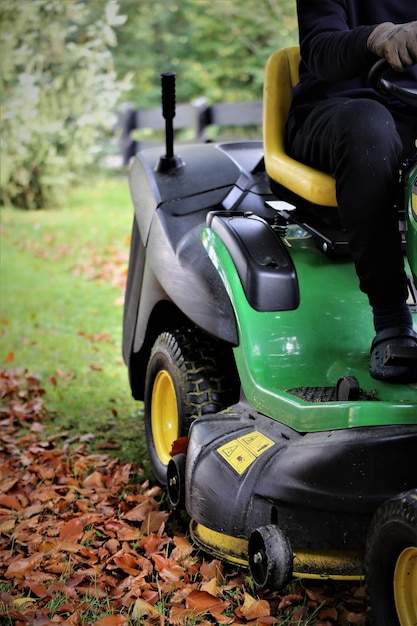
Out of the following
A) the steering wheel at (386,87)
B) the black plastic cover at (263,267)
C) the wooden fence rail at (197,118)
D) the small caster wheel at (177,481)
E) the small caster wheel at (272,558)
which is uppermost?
the steering wheel at (386,87)

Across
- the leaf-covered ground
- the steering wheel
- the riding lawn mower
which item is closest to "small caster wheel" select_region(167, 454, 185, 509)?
the riding lawn mower

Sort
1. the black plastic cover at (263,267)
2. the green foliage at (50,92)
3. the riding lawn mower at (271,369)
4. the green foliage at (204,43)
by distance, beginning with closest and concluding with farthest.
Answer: the riding lawn mower at (271,369)
the black plastic cover at (263,267)
the green foliage at (50,92)
the green foliage at (204,43)

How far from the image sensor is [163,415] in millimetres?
3117

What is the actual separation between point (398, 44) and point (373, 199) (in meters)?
0.36

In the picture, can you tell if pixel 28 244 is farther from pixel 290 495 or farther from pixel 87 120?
pixel 290 495

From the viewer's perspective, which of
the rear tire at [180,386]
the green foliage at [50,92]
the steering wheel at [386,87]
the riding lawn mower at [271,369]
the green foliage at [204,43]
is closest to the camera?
the riding lawn mower at [271,369]

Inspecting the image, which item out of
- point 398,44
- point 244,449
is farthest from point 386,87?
point 244,449

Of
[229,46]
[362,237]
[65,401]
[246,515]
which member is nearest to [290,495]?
[246,515]

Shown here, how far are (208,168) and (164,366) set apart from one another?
76 centimetres

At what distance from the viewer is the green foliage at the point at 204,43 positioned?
12323 millimetres

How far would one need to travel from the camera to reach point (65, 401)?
407 cm

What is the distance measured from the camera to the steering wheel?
6.86ft

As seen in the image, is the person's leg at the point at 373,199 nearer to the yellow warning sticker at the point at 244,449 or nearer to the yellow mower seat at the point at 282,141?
the yellow mower seat at the point at 282,141

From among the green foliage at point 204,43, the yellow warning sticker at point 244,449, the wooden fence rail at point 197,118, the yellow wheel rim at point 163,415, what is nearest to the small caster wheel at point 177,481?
the yellow warning sticker at point 244,449
